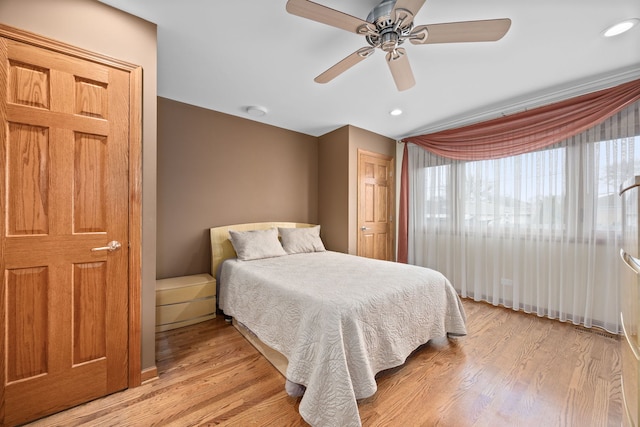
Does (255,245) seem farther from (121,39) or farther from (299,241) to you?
(121,39)

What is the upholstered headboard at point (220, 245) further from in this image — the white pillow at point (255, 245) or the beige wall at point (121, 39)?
the beige wall at point (121, 39)

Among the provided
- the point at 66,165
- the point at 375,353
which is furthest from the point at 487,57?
the point at 66,165

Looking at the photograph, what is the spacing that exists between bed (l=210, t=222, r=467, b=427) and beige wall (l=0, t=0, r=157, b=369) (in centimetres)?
83

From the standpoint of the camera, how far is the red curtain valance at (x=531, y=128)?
2.29 m

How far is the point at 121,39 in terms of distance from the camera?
1.62 metres

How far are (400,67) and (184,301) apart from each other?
114 inches

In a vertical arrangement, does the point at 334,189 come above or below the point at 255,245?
above

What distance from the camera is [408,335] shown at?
6.09 feet

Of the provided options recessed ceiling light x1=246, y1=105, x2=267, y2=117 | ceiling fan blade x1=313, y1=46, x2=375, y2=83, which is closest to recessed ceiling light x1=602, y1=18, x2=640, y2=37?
ceiling fan blade x1=313, y1=46, x2=375, y2=83

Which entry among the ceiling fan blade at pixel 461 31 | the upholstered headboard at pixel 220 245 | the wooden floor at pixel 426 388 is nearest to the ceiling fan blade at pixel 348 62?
the ceiling fan blade at pixel 461 31

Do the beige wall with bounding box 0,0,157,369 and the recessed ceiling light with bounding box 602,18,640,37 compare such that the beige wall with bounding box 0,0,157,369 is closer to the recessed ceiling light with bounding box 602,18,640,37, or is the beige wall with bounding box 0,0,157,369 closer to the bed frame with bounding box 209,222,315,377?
the bed frame with bounding box 209,222,315,377

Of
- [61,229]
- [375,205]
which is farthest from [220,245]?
[375,205]

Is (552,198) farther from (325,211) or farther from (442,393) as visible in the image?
(325,211)

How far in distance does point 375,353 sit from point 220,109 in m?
3.15
